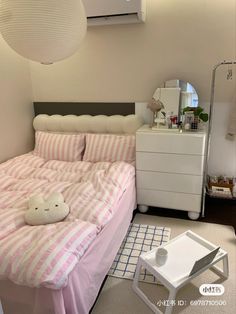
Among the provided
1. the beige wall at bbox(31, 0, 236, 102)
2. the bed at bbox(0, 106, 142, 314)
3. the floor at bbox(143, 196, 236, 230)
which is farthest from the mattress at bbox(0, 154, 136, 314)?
the beige wall at bbox(31, 0, 236, 102)

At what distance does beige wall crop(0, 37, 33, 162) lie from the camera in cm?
272

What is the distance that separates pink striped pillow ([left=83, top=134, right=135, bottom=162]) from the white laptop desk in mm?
1049

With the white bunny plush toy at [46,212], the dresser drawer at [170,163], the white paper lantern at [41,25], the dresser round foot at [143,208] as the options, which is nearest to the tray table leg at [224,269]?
the dresser drawer at [170,163]

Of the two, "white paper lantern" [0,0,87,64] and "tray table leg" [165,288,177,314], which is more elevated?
"white paper lantern" [0,0,87,64]

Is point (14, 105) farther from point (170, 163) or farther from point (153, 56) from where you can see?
point (170, 163)

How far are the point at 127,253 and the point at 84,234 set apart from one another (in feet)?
2.42

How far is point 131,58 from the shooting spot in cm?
275

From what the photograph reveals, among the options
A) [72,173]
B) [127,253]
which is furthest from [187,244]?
[72,173]

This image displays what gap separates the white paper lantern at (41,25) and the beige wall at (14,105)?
1.34 metres

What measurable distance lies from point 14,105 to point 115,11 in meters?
1.47

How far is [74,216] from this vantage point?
66.1 inches

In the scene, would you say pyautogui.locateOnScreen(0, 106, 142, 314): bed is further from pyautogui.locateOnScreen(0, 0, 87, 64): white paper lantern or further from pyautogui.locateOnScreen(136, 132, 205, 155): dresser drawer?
pyautogui.locateOnScreen(0, 0, 87, 64): white paper lantern

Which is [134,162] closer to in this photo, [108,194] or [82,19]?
[108,194]

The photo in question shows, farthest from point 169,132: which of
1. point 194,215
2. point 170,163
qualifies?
point 194,215
